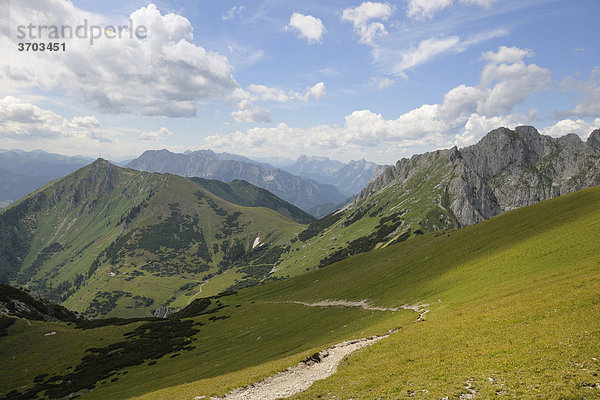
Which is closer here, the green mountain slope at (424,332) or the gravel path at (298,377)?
the green mountain slope at (424,332)

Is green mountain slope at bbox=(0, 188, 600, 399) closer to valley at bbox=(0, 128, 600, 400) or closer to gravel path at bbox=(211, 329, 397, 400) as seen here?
valley at bbox=(0, 128, 600, 400)

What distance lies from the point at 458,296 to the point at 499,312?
76.2 feet

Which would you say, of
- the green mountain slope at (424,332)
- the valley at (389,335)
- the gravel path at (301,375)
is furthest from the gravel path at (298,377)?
the green mountain slope at (424,332)

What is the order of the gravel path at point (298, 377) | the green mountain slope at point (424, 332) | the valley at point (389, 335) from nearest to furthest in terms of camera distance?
the green mountain slope at point (424, 332)
the valley at point (389, 335)
the gravel path at point (298, 377)

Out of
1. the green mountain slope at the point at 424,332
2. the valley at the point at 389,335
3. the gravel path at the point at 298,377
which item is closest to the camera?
the green mountain slope at the point at 424,332

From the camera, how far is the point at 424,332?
3991 cm

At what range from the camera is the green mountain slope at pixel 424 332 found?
25125 mm

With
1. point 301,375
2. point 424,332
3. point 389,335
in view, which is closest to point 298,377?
point 301,375

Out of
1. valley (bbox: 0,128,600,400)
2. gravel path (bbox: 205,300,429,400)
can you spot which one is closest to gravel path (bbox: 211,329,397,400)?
gravel path (bbox: 205,300,429,400)

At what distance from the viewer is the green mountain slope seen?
2512cm

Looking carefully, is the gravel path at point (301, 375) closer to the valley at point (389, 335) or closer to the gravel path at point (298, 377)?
the gravel path at point (298, 377)

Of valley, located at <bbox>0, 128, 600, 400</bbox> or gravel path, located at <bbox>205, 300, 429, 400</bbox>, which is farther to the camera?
gravel path, located at <bbox>205, 300, 429, 400</bbox>

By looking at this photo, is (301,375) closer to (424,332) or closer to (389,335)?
(389,335)

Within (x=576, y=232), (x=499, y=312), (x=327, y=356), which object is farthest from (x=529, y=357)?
(x=576, y=232)
